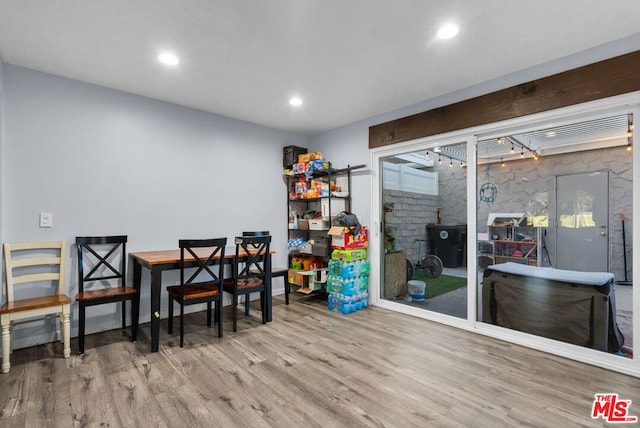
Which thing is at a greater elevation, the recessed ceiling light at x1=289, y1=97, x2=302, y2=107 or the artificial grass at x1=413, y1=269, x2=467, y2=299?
the recessed ceiling light at x1=289, y1=97, x2=302, y2=107

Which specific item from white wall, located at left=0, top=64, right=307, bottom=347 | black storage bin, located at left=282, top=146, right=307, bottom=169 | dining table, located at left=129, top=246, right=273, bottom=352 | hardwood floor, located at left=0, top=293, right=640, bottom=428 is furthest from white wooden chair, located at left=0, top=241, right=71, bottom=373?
black storage bin, located at left=282, top=146, right=307, bottom=169

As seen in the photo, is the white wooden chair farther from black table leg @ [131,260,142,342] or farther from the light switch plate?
black table leg @ [131,260,142,342]

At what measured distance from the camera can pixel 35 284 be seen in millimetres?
2830

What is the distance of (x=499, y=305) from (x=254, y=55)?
3378 millimetres

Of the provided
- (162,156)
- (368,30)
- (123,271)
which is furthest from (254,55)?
(123,271)

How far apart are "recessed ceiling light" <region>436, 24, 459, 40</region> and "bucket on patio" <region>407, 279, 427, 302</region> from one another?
277 cm

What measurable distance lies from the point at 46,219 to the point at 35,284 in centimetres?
61

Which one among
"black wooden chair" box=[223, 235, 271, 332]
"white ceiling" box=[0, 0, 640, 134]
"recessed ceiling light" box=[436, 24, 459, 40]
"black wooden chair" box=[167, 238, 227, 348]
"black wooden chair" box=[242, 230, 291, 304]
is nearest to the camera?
"white ceiling" box=[0, 0, 640, 134]

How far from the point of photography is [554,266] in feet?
9.32

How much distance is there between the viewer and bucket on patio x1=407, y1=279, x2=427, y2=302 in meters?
3.87

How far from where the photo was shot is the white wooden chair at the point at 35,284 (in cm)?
233

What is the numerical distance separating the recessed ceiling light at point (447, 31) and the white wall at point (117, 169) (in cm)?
287

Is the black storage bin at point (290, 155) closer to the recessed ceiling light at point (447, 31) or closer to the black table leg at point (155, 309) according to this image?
the black table leg at point (155, 309)

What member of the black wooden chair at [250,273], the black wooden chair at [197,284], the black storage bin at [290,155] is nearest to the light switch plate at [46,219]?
the black wooden chair at [197,284]
